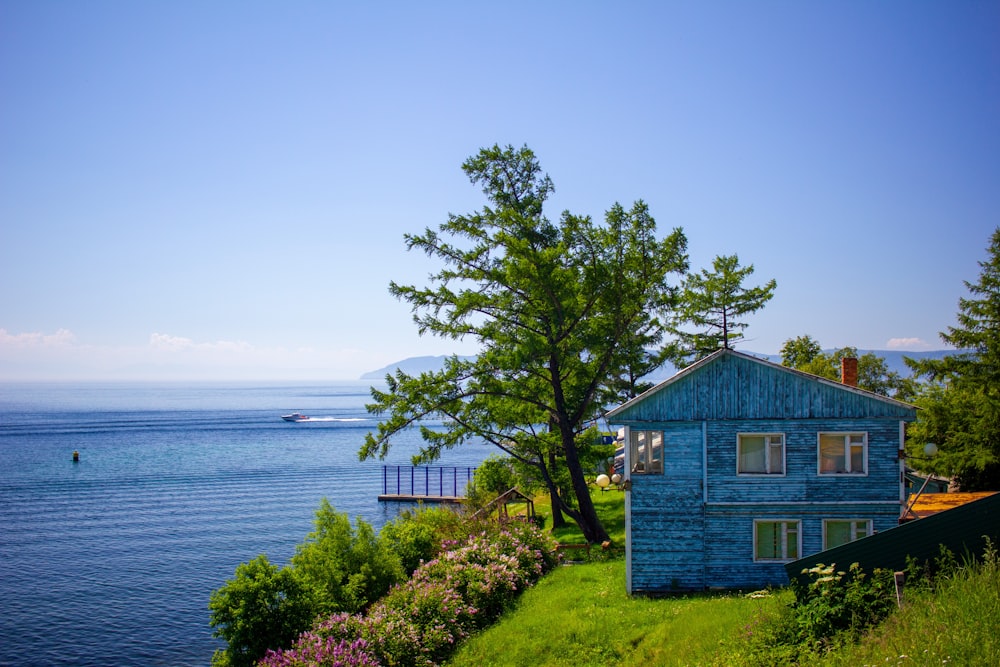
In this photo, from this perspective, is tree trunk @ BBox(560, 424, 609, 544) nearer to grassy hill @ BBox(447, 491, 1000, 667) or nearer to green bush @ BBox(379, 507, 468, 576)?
grassy hill @ BBox(447, 491, 1000, 667)

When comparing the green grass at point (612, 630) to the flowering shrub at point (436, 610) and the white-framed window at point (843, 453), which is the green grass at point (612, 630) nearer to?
the flowering shrub at point (436, 610)

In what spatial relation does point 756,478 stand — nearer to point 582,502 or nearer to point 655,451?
point 655,451

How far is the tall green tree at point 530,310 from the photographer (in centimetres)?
2986

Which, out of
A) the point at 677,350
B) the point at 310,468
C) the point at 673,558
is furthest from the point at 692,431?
the point at 310,468

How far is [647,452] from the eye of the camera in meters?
23.0

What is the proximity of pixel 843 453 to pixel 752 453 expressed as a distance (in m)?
2.73

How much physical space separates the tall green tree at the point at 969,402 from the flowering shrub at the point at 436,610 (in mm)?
16958

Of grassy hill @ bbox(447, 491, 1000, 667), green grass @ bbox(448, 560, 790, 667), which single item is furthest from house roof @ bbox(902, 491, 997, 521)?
green grass @ bbox(448, 560, 790, 667)

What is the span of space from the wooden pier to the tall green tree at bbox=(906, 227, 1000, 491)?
33.6 m

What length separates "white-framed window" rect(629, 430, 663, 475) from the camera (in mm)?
22828

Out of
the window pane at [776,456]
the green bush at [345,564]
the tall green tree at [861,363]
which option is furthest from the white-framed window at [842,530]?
the tall green tree at [861,363]

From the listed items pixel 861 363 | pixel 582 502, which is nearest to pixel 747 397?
pixel 582 502

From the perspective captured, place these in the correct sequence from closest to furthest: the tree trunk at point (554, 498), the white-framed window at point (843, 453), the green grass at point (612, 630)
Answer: the green grass at point (612, 630), the white-framed window at point (843, 453), the tree trunk at point (554, 498)

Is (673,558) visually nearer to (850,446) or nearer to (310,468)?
(850,446)
